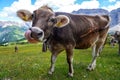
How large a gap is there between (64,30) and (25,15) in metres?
2.01

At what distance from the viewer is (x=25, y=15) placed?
488 inches

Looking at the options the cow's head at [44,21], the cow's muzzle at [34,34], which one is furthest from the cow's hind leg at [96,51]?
the cow's muzzle at [34,34]

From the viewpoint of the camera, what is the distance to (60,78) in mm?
14406

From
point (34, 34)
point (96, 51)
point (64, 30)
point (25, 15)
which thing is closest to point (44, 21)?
point (34, 34)

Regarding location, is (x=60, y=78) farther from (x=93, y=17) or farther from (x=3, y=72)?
(x=93, y=17)

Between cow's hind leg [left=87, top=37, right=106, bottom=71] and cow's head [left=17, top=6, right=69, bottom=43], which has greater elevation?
cow's head [left=17, top=6, right=69, bottom=43]

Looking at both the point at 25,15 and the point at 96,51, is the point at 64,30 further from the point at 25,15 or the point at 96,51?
the point at 96,51

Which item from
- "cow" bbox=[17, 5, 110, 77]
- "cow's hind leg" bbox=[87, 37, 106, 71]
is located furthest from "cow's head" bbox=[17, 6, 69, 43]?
"cow's hind leg" bbox=[87, 37, 106, 71]

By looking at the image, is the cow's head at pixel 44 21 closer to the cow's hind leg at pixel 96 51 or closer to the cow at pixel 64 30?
the cow at pixel 64 30

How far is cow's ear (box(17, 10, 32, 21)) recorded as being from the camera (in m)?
12.1

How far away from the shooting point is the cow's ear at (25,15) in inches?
477

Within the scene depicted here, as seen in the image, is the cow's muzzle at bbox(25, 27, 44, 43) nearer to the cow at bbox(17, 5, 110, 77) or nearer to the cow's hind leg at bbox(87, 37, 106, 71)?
the cow at bbox(17, 5, 110, 77)

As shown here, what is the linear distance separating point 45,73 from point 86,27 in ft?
11.0

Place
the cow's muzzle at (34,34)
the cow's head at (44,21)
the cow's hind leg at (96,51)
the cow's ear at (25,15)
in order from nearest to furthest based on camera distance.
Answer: the cow's muzzle at (34,34) → the cow's head at (44,21) → the cow's ear at (25,15) → the cow's hind leg at (96,51)
